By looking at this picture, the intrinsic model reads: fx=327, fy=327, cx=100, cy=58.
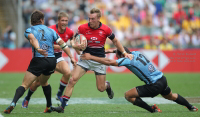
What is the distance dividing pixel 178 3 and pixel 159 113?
18.1 m

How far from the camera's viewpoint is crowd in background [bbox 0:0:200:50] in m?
19.8

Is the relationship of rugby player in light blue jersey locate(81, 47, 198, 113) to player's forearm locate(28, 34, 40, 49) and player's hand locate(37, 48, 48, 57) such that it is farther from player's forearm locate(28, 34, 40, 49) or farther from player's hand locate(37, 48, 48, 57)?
player's forearm locate(28, 34, 40, 49)

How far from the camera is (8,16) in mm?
19547

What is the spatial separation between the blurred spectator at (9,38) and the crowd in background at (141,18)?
0.20 meters

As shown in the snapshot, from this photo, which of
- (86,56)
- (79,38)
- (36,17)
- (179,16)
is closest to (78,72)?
(86,56)

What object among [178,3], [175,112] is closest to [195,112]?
[175,112]

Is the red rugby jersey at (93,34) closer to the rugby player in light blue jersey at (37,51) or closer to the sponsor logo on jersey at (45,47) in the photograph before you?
the rugby player in light blue jersey at (37,51)

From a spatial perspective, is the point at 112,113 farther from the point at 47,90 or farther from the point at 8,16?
the point at 8,16

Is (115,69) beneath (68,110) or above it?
beneath

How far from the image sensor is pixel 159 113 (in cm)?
695

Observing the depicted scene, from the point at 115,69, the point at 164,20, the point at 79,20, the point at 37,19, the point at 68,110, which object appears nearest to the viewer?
the point at 37,19

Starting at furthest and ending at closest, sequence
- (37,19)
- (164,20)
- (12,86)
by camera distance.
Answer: (164,20), (12,86), (37,19)

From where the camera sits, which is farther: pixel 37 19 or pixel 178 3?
pixel 178 3

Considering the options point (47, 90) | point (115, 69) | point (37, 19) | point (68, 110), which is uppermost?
point (37, 19)
